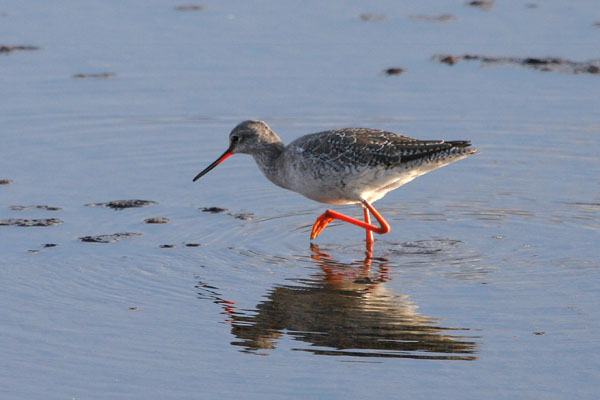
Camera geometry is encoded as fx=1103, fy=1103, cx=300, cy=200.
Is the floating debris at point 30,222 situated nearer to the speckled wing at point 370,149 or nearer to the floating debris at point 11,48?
the speckled wing at point 370,149

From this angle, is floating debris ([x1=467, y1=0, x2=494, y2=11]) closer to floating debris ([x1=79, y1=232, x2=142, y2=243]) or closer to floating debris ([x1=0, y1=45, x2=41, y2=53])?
floating debris ([x1=0, y1=45, x2=41, y2=53])

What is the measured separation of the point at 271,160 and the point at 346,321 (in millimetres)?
2838

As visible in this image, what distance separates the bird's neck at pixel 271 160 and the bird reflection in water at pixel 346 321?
55.7 inches

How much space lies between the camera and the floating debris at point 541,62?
1519 cm

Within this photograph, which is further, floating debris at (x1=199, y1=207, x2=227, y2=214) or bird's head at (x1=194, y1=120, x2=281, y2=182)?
floating debris at (x1=199, y1=207, x2=227, y2=214)

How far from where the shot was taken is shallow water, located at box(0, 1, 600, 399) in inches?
305

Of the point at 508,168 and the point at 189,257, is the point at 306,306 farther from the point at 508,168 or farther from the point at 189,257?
the point at 508,168

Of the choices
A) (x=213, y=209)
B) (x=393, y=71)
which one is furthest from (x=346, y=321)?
(x=393, y=71)

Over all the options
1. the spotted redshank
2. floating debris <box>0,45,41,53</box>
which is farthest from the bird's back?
floating debris <box>0,45,41,53</box>

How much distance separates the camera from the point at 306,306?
29.5 feet

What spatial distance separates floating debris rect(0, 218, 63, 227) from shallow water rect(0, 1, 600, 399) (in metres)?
0.09

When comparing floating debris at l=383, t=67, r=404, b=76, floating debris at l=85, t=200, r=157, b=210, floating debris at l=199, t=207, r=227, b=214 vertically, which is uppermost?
floating debris at l=383, t=67, r=404, b=76

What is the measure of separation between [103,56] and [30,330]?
8386 millimetres

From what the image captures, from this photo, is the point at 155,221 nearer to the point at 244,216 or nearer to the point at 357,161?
the point at 244,216
